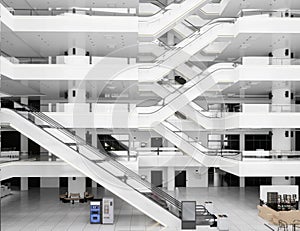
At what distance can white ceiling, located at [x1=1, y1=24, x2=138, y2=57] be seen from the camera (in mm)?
27328

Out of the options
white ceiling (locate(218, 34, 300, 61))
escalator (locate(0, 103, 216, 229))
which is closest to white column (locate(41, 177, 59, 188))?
escalator (locate(0, 103, 216, 229))

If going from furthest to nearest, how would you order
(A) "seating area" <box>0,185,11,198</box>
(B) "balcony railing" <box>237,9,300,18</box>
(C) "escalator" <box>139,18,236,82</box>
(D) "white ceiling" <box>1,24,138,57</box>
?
(A) "seating area" <box>0,185,11,198</box>, (C) "escalator" <box>139,18,236,82</box>, (B) "balcony railing" <box>237,9,300,18</box>, (D) "white ceiling" <box>1,24,138,57</box>

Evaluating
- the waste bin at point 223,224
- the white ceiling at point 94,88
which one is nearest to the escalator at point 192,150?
the white ceiling at point 94,88

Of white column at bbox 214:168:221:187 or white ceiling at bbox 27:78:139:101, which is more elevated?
white ceiling at bbox 27:78:139:101

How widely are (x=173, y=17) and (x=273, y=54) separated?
7.55 metres

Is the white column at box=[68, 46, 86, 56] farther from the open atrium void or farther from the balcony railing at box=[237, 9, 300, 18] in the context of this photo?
the balcony railing at box=[237, 9, 300, 18]

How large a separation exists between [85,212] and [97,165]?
13.1ft

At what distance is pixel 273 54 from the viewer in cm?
3192

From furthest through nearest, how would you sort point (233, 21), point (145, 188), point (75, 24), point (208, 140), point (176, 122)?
point (208, 140) < point (176, 122) < point (233, 21) < point (75, 24) < point (145, 188)

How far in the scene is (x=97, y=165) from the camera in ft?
77.5

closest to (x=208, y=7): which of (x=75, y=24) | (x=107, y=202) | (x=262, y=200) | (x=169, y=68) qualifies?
(x=169, y=68)

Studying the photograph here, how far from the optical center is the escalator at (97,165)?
22.6m

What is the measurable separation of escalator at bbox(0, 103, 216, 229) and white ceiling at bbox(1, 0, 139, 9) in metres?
7.92

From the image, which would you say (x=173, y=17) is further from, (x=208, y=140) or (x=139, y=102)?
(x=208, y=140)
